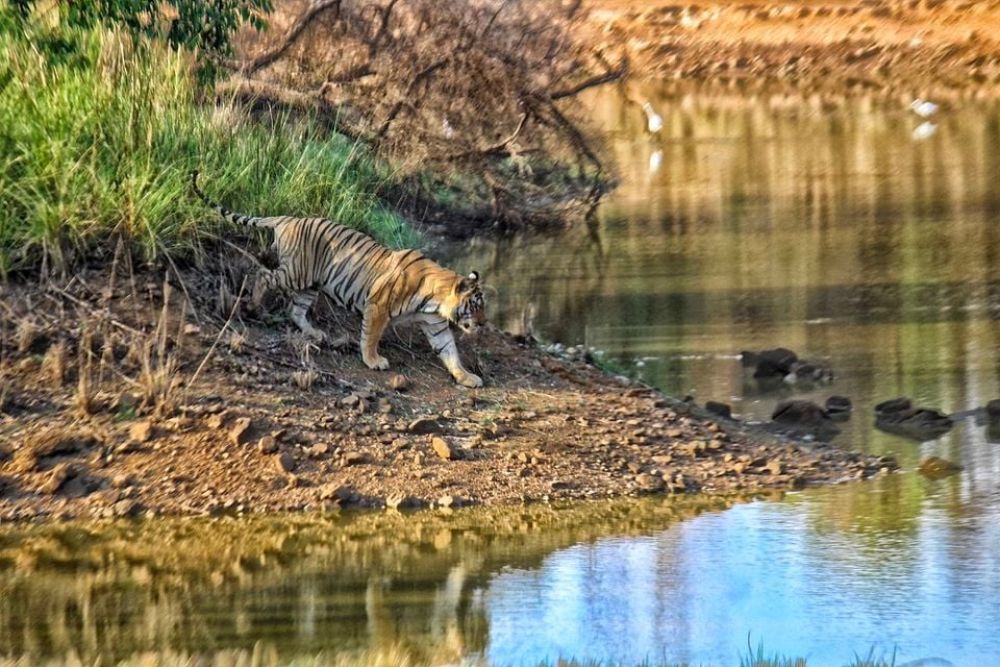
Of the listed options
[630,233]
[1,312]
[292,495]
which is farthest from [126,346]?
[630,233]

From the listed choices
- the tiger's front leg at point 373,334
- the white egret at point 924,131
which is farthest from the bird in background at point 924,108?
the tiger's front leg at point 373,334

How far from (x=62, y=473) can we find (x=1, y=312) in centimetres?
179

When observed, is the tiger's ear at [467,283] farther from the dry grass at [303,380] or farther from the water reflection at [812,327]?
the water reflection at [812,327]

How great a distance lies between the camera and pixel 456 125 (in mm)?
23984

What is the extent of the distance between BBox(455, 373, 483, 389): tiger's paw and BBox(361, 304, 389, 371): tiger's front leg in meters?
0.50

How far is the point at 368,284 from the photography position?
11852 millimetres

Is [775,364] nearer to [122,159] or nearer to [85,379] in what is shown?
[122,159]

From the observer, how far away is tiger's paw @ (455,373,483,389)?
38.7ft

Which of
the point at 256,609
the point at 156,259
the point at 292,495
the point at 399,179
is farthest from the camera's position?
the point at 399,179

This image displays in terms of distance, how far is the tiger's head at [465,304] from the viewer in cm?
1158

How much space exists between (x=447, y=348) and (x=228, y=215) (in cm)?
176

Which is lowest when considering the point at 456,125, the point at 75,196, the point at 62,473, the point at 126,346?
the point at 62,473

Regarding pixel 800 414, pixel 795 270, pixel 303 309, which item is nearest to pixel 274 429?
pixel 303 309

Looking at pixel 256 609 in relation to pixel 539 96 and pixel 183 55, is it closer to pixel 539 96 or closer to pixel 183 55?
pixel 183 55
